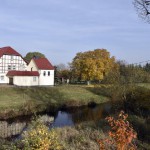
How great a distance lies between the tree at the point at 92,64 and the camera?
55844 mm

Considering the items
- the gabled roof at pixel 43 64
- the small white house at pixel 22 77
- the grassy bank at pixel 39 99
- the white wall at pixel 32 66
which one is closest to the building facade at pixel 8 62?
the small white house at pixel 22 77

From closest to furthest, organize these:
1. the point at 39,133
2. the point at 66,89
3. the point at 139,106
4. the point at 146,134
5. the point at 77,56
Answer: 1. the point at 39,133
2. the point at 146,134
3. the point at 139,106
4. the point at 66,89
5. the point at 77,56

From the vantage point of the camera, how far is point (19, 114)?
2719 cm

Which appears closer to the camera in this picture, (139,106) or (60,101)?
(139,106)

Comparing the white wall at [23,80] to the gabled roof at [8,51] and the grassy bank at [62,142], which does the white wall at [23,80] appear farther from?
the grassy bank at [62,142]

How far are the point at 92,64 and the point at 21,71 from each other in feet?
49.1

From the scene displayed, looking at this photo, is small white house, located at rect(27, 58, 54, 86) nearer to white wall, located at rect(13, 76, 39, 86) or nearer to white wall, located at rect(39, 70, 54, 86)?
white wall, located at rect(39, 70, 54, 86)

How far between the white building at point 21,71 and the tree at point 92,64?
22.6 ft

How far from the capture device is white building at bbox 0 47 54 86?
164 ft

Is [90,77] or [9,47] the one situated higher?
[9,47]

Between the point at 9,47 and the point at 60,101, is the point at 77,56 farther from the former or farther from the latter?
the point at 60,101

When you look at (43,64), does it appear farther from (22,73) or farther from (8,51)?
(8,51)

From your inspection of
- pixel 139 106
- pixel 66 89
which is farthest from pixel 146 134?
pixel 66 89

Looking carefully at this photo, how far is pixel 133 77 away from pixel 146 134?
686 inches
